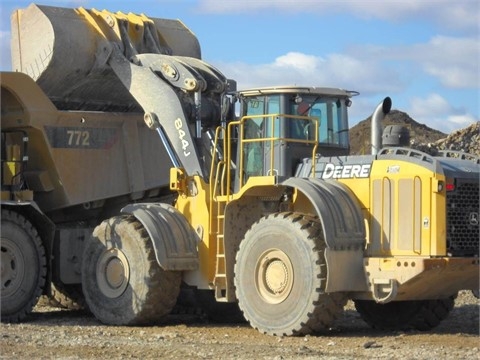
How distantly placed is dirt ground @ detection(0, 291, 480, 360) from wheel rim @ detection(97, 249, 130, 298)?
0.48 meters

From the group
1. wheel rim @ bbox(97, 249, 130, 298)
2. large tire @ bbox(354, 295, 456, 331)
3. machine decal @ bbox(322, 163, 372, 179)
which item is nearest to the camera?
machine decal @ bbox(322, 163, 372, 179)

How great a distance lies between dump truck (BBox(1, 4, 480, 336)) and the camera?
41.6 ft

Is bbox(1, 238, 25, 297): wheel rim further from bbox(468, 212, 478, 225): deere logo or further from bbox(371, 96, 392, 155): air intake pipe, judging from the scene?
bbox(468, 212, 478, 225): deere logo

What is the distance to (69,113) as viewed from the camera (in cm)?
1611

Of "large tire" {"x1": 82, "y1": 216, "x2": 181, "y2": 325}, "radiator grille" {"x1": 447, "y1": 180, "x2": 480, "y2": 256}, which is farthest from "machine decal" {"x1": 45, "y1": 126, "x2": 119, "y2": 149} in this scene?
"radiator grille" {"x1": 447, "y1": 180, "x2": 480, "y2": 256}

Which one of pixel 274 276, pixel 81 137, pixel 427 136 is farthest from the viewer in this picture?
pixel 427 136

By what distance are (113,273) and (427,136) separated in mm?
16744

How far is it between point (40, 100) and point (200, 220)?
117 inches

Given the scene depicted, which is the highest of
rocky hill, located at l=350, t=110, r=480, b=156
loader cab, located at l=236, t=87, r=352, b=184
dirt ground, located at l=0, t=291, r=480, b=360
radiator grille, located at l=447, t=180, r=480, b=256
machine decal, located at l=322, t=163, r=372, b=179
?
rocky hill, located at l=350, t=110, r=480, b=156

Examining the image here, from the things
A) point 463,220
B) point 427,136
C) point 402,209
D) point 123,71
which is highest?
point 427,136

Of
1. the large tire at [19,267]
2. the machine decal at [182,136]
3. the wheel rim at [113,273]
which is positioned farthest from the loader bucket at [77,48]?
the wheel rim at [113,273]

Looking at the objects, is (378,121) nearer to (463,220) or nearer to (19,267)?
(463,220)

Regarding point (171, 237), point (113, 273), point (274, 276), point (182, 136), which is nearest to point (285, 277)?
point (274, 276)

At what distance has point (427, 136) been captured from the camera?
98.7ft
